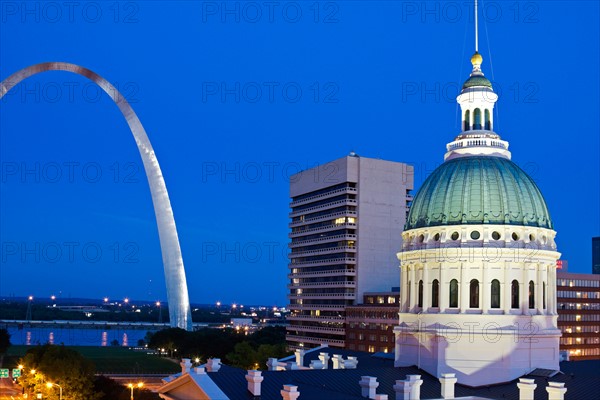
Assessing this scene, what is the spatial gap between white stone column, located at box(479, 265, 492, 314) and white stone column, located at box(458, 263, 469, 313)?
1039 mm

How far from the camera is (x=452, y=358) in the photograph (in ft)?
200

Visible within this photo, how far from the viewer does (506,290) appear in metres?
61.2

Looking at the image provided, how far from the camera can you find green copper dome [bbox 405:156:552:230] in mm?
63031

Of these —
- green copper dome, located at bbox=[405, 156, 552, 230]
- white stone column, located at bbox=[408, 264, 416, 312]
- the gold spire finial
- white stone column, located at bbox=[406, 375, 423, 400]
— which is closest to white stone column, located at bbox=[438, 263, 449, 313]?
white stone column, located at bbox=[408, 264, 416, 312]

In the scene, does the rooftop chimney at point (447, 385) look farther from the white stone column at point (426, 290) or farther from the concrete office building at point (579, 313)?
the concrete office building at point (579, 313)

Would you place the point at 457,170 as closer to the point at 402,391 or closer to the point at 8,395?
the point at 402,391

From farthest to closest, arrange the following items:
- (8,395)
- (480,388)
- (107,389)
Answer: (8,395) → (107,389) → (480,388)

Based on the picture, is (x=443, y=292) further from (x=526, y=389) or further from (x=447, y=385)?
(x=526, y=389)

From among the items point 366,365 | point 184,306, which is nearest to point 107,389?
point 366,365

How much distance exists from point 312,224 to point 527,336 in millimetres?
134524

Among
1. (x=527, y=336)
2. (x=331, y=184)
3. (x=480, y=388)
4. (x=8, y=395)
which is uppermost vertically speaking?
(x=331, y=184)

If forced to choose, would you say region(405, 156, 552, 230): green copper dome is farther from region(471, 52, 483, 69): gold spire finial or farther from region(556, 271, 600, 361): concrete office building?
region(556, 271, 600, 361): concrete office building

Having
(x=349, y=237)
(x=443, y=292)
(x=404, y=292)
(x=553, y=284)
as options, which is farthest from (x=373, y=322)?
(x=443, y=292)

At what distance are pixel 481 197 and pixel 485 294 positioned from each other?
7.52 m
